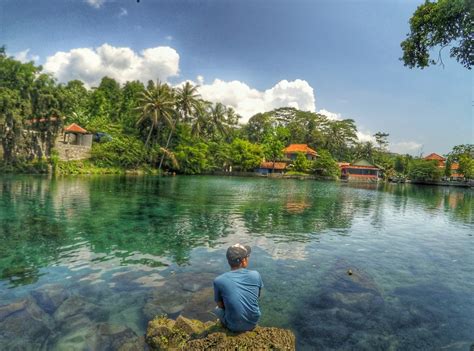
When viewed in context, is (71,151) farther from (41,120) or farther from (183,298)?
(183,298)

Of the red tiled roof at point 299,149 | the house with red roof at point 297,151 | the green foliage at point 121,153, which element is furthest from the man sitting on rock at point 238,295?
the red tiled roof at point 299,149

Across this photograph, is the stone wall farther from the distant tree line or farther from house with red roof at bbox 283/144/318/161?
house with red roof at bbox 283/144/318/161

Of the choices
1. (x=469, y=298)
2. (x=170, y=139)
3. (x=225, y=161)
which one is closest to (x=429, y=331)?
(x=469, y=298)

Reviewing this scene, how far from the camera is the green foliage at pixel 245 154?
71.2 m

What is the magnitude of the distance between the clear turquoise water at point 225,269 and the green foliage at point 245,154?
176 ft

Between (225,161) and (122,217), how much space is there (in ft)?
187

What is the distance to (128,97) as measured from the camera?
233 feet

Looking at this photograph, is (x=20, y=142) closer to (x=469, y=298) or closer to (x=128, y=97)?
(x=128, y=97)

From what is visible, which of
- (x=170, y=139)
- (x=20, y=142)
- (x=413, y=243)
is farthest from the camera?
(x=170, y=139)

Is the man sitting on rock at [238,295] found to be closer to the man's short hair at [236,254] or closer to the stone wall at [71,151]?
the man's short hair at [236,254]

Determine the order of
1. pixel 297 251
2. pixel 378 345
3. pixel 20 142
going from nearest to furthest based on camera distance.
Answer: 1. pixel 378 345
2. pixel 297 251
3. pixel 20 142

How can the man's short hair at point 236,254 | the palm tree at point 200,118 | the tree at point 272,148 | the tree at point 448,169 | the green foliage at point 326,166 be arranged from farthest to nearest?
the tree at point 448,169, the tree at point 272,148, the green foliage at point 326,166, the palm tree at point 200,118, the man's short hair at point 236,254

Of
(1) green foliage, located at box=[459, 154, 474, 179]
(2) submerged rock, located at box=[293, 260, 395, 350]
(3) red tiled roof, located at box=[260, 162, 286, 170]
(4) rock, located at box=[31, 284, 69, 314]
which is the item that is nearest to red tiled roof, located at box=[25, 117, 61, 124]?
(4) rock, located at box=[31, 284, 69, 314]

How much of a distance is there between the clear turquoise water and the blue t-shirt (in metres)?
2.17
